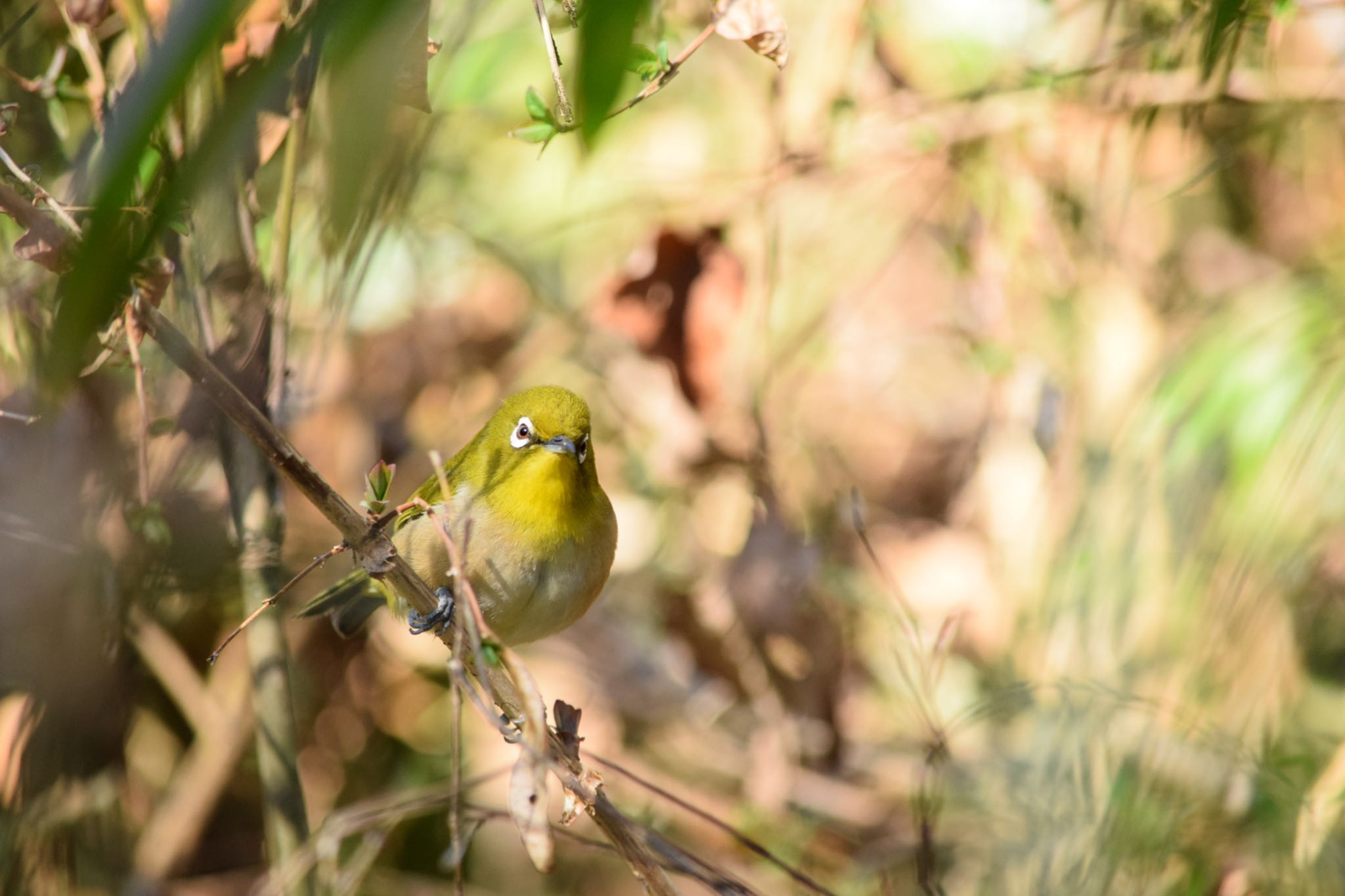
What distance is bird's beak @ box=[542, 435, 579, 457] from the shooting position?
332cm

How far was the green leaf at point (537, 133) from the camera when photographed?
7.41 feet

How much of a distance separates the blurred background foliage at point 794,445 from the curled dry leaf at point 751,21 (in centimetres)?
24

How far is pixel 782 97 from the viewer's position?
14.6ft

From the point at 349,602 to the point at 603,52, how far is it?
3016 mm

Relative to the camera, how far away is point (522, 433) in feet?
11.2

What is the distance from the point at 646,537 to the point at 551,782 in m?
2.93

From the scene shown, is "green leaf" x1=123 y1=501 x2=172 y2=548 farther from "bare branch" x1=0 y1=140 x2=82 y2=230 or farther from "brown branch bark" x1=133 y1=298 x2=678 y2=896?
"bare branch" x1=0 y1=140 x2=82 y2=230

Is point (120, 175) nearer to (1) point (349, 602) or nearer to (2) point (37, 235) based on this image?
(2) point (37, 235)

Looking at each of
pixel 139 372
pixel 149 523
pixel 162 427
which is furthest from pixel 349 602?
Result: pixel 139 372

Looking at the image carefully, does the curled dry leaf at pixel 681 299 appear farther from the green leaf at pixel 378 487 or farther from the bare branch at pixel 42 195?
the bare branch at pixel 42 195

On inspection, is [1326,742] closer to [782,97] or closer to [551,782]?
[551,782]

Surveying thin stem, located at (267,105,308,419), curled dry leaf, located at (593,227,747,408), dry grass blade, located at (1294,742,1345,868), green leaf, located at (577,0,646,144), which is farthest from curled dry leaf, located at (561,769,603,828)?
curled dry leaf, located at (593,227,747,408)

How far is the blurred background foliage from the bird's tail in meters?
0.34

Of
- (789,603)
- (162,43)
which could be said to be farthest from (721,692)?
(162,43)
